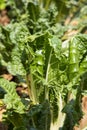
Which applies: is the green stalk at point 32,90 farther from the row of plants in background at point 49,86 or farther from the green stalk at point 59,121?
the green stalk at point 59,121

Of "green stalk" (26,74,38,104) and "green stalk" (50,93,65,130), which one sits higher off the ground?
"green stalk" (26,74,38,104)

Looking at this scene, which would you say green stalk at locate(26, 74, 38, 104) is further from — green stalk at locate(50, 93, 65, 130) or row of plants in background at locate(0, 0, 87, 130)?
green stalk at locate(50, 93, 65, 130)

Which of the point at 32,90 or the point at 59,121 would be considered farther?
the point at 32,90

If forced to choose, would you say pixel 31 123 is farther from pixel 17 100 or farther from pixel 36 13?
pixel 36 13

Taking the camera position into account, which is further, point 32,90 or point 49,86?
point 32,90

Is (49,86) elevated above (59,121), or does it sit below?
above

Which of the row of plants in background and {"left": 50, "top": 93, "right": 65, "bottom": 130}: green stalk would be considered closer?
the row of plants in background

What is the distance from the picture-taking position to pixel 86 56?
2936mm

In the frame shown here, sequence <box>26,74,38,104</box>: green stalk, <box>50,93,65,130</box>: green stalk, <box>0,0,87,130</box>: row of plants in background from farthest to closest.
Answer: <box>26,74,38,104</box>: green stalk < <box>50,93,65,130</box>: green stalk < <box>0,0,87,130</box>: row of plants in background

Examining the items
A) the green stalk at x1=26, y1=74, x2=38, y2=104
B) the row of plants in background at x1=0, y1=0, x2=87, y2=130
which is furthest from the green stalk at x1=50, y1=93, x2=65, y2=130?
the green stalk at x1=26, y1=74, x2=38, y2=104

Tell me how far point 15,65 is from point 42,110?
664 millimetres

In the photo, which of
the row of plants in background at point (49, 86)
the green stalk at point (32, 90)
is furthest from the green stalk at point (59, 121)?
the green stalk at point (32, 90)

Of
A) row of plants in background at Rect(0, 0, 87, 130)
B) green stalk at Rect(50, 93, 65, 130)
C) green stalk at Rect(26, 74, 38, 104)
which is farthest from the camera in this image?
green stalk at Rect(26, 74, 38, 104)

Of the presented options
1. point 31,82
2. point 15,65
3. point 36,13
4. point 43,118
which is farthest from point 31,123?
point 36,13
